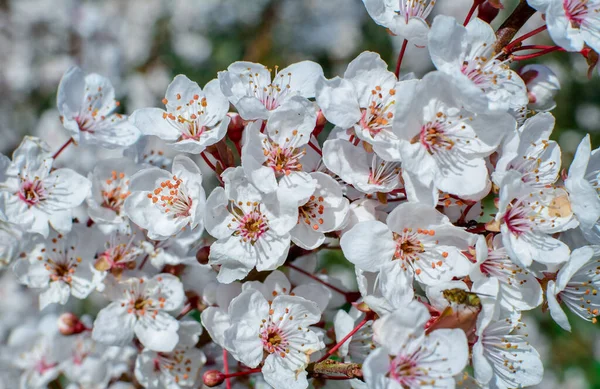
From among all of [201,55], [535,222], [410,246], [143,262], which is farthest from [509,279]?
[201,55]

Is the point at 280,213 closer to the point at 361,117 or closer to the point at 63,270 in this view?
the point at 361,117

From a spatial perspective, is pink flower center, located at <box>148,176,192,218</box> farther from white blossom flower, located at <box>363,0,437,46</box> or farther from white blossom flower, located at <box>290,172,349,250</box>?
white blossom flower, located at <box>363,0,437,46</box>

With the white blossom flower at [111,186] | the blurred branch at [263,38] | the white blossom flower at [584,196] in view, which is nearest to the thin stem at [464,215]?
the white blossom flower at [584,196]

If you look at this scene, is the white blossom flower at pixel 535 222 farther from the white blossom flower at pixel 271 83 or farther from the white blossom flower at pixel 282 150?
the white blossom flower at pixel 271 83

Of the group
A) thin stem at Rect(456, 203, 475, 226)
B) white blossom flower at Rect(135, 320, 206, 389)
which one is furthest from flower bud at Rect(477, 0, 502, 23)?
white blossom flower at Rect(135, 320, 206, 389)

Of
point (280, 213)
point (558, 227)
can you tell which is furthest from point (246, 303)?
point (558, 227)

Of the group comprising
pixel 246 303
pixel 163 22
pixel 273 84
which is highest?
pixel 273 84
